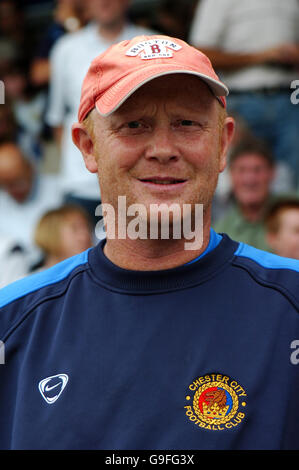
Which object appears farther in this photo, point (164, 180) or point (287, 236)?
point (287, 236)

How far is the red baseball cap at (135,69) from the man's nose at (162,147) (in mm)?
119

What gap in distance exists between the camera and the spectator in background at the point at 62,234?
4.28 meters

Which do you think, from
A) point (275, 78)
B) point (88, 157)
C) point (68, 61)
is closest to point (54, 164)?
point (68, 61)

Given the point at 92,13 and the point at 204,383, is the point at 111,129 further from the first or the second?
the point at 92,13

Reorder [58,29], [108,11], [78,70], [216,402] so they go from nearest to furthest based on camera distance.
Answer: [216,402]
[108,11]
[78,70]
[58,29]

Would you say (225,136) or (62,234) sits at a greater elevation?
(225,136)

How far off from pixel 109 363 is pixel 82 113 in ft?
2.26

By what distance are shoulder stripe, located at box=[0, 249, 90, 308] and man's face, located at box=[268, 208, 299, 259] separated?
1934 millimetres

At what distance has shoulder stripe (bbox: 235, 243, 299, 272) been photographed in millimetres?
1785

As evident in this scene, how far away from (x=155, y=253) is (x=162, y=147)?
292mm

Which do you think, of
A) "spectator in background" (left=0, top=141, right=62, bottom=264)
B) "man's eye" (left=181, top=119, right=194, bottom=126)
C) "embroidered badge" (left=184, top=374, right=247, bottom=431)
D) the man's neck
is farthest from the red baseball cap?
"spectator in background" (left=0, top=141, right=62, bottom=264)

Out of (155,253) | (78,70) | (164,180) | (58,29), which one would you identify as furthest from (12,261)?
(164,180)

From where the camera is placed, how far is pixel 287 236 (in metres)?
3.69

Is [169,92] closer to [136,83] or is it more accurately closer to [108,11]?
[136,83]
